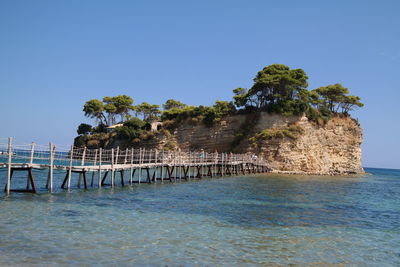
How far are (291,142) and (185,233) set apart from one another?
4503cm

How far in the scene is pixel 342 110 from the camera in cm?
6606

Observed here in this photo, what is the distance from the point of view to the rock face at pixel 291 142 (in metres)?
54.3

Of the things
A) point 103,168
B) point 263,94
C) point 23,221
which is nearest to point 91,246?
point 23,221

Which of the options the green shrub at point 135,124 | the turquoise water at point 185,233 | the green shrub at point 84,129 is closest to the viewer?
the turquoise water at point 185,233

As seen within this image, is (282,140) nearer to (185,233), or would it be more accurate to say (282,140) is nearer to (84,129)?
(185,233)

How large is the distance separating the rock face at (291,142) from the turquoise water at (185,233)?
35.0 metres

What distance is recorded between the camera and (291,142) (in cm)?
5441

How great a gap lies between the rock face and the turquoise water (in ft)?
115

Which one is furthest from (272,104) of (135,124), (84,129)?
(84,129)

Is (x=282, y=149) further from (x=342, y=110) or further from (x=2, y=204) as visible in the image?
(x=2, y=204)

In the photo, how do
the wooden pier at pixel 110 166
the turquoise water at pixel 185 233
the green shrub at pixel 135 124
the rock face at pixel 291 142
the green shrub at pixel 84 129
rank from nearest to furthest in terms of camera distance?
the turquoise water at pixel 185 233
the wooden pier at pixel 110 166
the rock face at pixel 291 142
the green shrub at pixel 135 124
the green shrub at pixel 84 129

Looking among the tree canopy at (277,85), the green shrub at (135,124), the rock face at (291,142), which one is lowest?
the rock face at (291,142)

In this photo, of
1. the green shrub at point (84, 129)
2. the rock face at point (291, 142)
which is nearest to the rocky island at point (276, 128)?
the rock face at point (291, 142)

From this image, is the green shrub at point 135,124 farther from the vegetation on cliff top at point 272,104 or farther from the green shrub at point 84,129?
the green shrub at point 84,129
